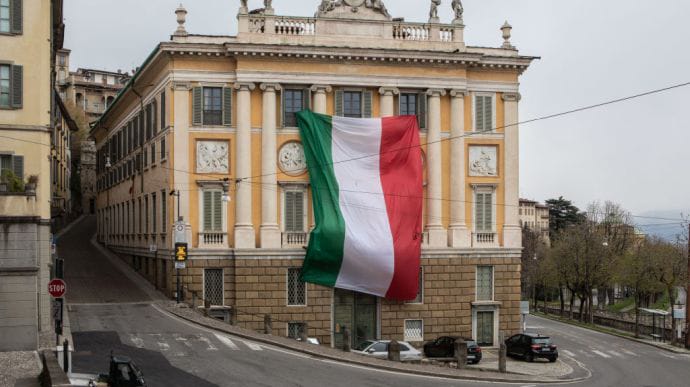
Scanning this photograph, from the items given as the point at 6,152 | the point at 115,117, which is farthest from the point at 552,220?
the point at 6,152

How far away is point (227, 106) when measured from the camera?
159 feet

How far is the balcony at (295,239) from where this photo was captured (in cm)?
4862

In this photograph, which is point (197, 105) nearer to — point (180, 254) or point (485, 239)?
point (180, 254)

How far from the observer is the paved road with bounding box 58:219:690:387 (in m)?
30.3

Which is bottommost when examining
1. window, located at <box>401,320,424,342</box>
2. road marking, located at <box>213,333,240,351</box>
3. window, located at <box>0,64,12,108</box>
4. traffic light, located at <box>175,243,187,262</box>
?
window, located at <box>401,320,424,342</box>

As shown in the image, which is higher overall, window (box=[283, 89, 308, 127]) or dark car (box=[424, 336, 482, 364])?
window (box=[283, 89, 308, 127])

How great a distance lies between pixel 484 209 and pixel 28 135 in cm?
2638

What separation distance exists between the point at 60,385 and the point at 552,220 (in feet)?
384

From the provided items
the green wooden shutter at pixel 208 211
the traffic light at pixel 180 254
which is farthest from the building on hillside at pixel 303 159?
the traffic light at pixel 180 254

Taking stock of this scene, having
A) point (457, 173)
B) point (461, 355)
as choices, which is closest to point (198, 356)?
point (461, 355)

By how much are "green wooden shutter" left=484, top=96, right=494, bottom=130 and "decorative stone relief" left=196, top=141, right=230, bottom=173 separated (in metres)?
15.0

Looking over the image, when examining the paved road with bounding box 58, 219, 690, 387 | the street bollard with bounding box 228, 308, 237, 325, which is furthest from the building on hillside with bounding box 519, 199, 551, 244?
the street bollard with bounding box 228, 308, 237, 325

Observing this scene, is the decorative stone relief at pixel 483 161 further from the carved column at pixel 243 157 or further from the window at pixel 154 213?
the window at pixel 154 213

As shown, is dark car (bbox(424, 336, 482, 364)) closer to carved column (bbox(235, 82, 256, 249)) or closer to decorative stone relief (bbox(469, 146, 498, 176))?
decorative stone relief (bbox(469, 146, 498, 176))
